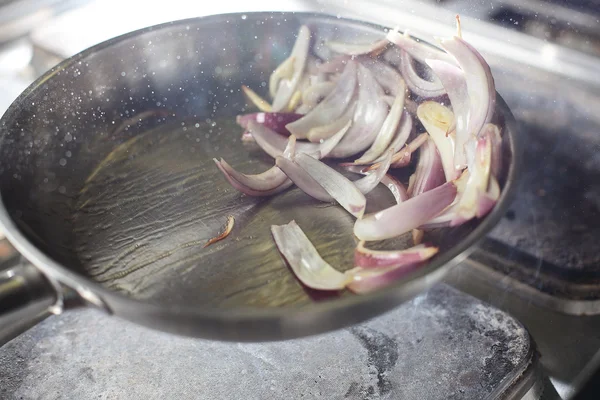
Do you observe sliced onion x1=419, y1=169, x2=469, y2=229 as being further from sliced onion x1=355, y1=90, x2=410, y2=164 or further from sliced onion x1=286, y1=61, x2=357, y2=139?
sliced onion x1=286, y1=61, x2=357, y2=139

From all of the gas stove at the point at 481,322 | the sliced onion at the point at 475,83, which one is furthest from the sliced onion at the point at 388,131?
the gas stove at the point at 481,322

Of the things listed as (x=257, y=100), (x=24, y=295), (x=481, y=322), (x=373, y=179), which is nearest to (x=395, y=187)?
(x=373, y=179)

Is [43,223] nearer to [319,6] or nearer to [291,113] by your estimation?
[291,113]

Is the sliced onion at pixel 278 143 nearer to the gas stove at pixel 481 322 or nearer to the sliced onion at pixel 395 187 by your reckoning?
the sliced onion at pixel 395 187

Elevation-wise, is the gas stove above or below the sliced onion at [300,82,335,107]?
below

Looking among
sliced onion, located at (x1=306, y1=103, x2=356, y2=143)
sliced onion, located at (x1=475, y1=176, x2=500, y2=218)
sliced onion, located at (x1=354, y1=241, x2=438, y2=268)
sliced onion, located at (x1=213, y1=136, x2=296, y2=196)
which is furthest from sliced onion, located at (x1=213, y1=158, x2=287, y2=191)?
sliced onion, located at (x1=475, y1=176, x2=500, y2=218)

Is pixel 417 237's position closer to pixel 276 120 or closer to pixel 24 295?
pixel 276 120
